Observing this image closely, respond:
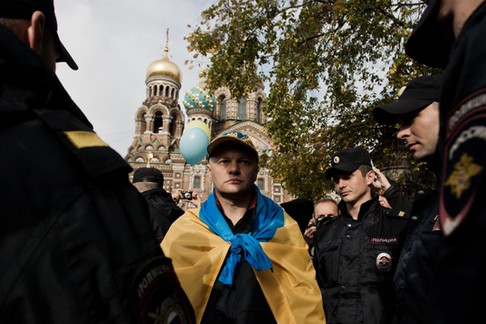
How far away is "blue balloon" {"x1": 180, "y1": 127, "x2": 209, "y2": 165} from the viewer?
41.5 feet

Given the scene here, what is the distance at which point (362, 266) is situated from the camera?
317cm

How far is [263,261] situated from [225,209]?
65 centimetres

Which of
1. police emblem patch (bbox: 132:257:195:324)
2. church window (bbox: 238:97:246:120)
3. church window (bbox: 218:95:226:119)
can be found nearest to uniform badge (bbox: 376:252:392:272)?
police emblem patch (bbox: 132:257:195:324)

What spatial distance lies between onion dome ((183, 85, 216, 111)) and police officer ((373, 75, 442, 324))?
40.3 metres

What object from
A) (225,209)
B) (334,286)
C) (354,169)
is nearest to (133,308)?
(225,209)

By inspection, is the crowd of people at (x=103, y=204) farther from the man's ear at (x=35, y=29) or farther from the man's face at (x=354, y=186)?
the man's face at (x=354, y=186)

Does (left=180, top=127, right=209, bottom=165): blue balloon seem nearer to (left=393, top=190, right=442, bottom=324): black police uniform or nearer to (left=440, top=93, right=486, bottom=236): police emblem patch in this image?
(left=393, top=190, right=442, bottom=324): black police uniform

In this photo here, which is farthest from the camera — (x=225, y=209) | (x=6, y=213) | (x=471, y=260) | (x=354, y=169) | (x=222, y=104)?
(x=222, y=104)

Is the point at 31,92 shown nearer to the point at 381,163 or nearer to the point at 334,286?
the point at 334,286

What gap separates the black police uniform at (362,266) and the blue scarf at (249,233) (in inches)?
32.3

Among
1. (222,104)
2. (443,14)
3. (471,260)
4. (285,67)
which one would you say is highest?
(222,104)

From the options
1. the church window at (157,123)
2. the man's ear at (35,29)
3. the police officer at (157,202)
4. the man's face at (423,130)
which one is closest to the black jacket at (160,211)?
the police officer at (157,202)

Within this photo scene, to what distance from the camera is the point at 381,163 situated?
36.6ft

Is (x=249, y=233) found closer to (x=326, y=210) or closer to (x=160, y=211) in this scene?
(x=160, y=211)
